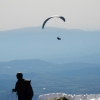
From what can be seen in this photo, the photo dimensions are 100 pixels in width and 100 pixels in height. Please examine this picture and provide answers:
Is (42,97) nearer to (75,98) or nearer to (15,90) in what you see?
(75,98)

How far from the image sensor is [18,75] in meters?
12.1

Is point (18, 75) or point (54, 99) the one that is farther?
point (54, 99)

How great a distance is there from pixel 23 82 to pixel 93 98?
175 inches

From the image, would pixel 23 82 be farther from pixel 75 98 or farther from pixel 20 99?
pixel 75 98

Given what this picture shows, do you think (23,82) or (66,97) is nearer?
(23,82)

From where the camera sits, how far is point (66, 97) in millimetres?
15805

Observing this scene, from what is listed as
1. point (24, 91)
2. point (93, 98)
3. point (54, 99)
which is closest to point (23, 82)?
point (24, 91)

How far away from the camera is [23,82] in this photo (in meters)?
12.3

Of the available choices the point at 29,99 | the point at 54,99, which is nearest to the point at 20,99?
the point at 29,99

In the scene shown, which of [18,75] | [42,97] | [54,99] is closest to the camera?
[18,75]

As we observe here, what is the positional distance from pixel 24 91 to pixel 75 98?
3.88 meters

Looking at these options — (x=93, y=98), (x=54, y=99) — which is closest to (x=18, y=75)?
(x=54, y=99)

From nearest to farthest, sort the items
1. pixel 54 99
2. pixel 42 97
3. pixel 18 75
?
1. pixel 18 75
2. pixel 54 99
3. pixel 42 97

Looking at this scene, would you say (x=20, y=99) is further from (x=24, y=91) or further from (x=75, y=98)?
(x=75, y=98)
